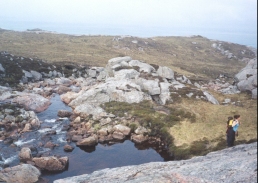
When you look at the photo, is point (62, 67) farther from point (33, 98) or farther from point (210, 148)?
point (210, 148)

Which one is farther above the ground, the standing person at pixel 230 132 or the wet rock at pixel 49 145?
the standing person at pixel 230 132

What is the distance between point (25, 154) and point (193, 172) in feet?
56.8

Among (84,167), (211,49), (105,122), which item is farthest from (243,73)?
(211,49)

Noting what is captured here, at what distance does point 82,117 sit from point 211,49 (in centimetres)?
17905

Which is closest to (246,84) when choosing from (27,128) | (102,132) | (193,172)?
(102,132)

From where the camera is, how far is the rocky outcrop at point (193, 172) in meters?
13.1

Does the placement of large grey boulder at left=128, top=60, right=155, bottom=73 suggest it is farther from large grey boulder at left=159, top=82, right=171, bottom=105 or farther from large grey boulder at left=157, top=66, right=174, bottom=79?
large grey boulder at left=159, top=82, right=171, bottom=105

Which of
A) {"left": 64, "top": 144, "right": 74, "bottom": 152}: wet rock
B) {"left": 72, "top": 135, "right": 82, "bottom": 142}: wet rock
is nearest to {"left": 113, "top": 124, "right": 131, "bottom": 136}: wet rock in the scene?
{"left": 72, "top": 135, "right": 82, "bottom": 142}: wet rock

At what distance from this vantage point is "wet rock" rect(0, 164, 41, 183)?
63.8ft

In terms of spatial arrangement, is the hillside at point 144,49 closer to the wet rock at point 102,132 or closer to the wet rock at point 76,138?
the wet rock at point 102,132

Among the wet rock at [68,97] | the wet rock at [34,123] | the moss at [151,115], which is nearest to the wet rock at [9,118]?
the wet rock at [34,123]

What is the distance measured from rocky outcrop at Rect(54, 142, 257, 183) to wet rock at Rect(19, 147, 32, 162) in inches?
372

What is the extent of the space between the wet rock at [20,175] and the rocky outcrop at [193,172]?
517 cm

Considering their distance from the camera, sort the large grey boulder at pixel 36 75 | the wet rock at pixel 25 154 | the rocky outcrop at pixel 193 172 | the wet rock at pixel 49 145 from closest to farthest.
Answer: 1. the rocky outcrop at pixel 193 172
2. the wet rock at pixel 25 154
3. the wet rock at pixel 49 145
4. the large grey boulder at pixel 36 75
